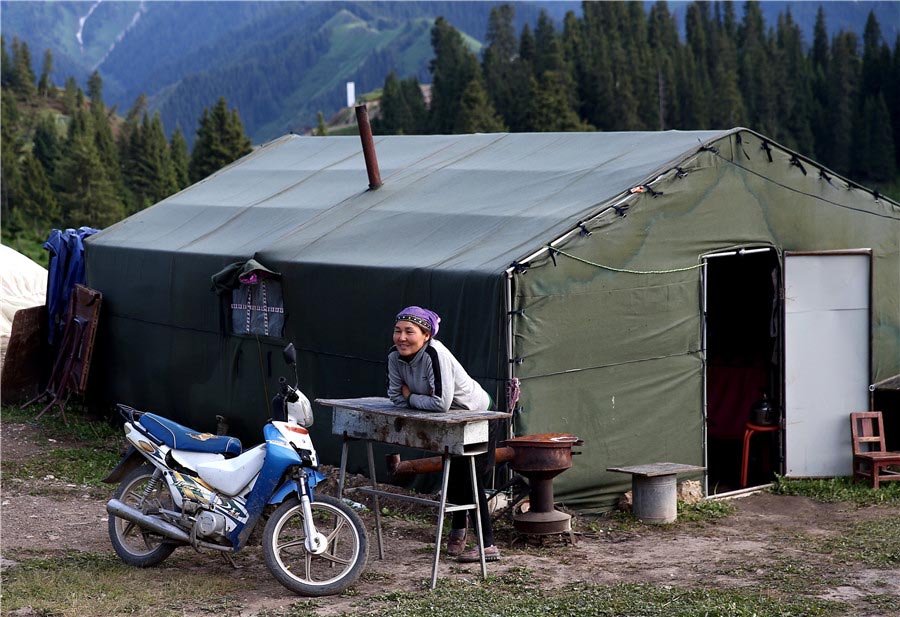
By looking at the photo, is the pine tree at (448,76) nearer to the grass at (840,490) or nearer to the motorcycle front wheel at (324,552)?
the grass at (840,490)

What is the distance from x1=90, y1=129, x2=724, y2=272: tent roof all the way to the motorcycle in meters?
2.25

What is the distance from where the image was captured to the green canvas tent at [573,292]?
8727 millimetres

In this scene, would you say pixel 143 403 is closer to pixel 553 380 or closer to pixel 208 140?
pixel 553 380

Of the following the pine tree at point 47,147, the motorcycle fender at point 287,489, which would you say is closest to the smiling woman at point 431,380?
the motorcycle fender at point 287,489

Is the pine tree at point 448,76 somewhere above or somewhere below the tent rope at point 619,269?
above

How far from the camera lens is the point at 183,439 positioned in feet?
23.2

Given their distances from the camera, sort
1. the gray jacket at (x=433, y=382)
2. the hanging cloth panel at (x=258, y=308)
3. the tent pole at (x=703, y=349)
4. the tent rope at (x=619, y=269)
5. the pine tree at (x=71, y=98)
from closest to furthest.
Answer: the gray jacket at (x=433, y=382)
the tent rope at (x=619, y=269)
the tent pole at (x=703, y=349)
the hanging cloth panel at (x=258, y=308)
the pine tree at (x=71, y=98)

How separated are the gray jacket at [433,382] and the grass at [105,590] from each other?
1.51m

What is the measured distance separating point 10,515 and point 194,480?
8.56ft

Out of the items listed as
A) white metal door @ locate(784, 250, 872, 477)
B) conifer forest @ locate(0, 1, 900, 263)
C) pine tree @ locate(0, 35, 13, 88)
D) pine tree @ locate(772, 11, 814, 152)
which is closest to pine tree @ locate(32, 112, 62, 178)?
conifer forest @ locate(0, 1, 900, 263)

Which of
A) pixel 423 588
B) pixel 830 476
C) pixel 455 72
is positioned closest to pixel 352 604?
pixel 423 588

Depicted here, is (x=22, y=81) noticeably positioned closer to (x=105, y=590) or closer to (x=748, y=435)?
(x=748, y=435)

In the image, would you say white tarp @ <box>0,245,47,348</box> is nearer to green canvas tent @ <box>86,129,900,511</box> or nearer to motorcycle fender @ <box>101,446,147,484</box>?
green canvas tent @ <box>86,129,900,511</box>

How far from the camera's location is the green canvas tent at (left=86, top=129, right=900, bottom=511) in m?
8.73
